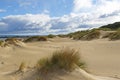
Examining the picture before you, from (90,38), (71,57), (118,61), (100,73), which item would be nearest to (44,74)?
(71,57)

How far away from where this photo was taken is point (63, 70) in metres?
6.20

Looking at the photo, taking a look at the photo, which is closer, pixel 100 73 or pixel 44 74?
pixel 44 74

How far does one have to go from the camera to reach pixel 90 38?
23234 millimetres

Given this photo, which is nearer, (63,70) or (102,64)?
(63,70)

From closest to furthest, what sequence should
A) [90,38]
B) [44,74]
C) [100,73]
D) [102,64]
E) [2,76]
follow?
[44,74] < [2,76] < [100,73] < [102,64] < [90,38]

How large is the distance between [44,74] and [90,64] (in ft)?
10.9

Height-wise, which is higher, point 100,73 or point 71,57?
point 71,57

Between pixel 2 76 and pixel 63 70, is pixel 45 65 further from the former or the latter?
pixel 2 76

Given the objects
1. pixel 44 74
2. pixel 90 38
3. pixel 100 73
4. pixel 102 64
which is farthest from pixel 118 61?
pixel 90 38

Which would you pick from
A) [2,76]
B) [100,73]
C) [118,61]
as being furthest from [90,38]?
[2,76]

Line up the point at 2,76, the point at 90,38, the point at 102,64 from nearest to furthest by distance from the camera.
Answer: the point at 2,76
the point at 102,64
the point at 90,38

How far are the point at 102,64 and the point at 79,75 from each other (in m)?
3.09

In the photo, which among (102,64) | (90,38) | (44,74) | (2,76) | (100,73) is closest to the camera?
(44,74)

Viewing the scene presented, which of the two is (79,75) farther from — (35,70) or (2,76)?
(2,76)
